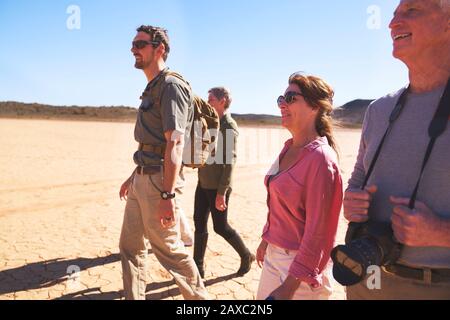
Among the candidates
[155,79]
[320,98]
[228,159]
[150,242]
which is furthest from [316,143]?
[228,159]

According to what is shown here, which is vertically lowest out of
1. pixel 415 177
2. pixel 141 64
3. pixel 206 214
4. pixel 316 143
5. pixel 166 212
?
pixel 206 214

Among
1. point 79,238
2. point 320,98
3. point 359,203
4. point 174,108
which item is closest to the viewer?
point 359,203

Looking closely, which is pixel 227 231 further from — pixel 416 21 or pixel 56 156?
pixel 56 156

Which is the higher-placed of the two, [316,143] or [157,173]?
[316,143]

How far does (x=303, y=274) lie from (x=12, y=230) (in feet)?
17.1

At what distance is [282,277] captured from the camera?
1.79 m

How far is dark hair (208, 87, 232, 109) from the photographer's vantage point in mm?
3660

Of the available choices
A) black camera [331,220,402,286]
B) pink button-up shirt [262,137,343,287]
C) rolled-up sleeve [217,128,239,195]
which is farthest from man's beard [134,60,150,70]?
black camera [331,220,402,286]

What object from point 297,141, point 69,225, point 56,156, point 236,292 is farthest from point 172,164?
point 56,156

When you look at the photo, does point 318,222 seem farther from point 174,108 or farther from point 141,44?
point 141,44

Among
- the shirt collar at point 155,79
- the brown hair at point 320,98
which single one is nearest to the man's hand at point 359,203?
the brown hair at point 320,98

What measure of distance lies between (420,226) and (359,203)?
0.85 feet

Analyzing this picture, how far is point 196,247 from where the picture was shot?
369 cm

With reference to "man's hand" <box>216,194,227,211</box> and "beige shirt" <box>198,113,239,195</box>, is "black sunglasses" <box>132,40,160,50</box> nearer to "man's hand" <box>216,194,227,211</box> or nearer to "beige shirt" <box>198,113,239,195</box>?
"beige shirt" <box>198,113,239,195</box>
